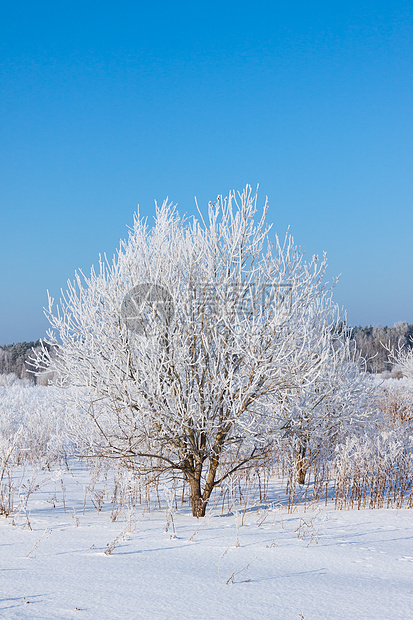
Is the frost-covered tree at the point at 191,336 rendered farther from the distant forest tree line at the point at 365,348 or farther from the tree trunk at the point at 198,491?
the distant forest tree line at the point at 365,348

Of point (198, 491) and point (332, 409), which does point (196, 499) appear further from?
point (332, 409)

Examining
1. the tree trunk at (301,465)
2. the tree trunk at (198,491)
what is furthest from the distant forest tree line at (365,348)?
the tree trunk at (198,491)

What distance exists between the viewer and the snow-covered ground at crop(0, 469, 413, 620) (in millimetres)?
2859

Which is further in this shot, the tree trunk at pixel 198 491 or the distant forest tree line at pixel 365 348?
the distant forest tree line at pixel 365 348

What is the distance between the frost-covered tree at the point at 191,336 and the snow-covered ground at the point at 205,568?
111 centimetres

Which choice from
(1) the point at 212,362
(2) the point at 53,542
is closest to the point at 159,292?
(1) the point at 212,362

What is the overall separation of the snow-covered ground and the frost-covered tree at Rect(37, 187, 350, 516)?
3.63 feet

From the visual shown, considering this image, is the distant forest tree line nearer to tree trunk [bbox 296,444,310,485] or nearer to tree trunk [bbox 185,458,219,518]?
tree trunk [bbox 296,444,310,485]

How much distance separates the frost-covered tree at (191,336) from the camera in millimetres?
5504

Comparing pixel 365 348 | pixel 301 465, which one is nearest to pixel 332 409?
pixel 301 465

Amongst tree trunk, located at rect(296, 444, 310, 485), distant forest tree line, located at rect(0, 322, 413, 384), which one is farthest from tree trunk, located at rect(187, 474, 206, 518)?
distant forest tree line, located at rect(0, 322, 413, 384)

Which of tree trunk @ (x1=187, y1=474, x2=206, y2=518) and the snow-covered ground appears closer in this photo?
the snow-covered ground

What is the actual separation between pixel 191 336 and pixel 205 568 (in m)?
2.52

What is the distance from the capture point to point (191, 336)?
5598 mm
